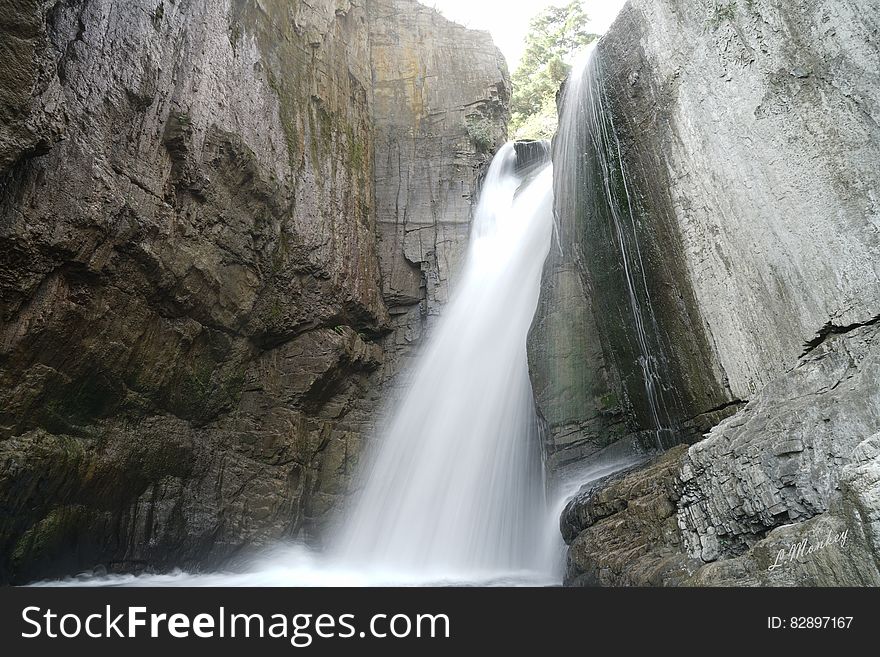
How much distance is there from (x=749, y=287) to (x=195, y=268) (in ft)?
A: 23.5

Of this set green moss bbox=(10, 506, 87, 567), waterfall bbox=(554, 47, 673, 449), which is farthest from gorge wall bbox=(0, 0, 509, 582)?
waterfall bbox=(554, 47, 673, 449)

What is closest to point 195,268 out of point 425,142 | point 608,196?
point 608,196

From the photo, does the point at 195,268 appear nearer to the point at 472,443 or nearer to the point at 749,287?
the point at 472,443

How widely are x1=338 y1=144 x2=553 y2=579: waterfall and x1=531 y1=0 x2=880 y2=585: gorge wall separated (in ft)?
6.85

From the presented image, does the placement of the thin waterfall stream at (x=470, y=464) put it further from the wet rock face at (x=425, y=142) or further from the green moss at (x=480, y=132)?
the green moss at (x=480, y=132)

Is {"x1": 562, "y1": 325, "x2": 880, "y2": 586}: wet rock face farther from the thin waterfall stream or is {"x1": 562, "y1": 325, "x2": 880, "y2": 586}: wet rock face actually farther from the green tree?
the green tree

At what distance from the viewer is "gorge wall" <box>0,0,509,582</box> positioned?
6.51m

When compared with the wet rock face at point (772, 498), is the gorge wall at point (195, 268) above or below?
above

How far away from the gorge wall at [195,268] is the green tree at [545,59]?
11068mm

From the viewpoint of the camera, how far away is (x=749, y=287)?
571 centimetres

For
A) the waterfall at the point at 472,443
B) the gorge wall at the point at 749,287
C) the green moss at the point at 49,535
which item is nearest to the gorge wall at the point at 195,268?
the green moss at the point at 49,535

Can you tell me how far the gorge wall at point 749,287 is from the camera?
4363 mm
